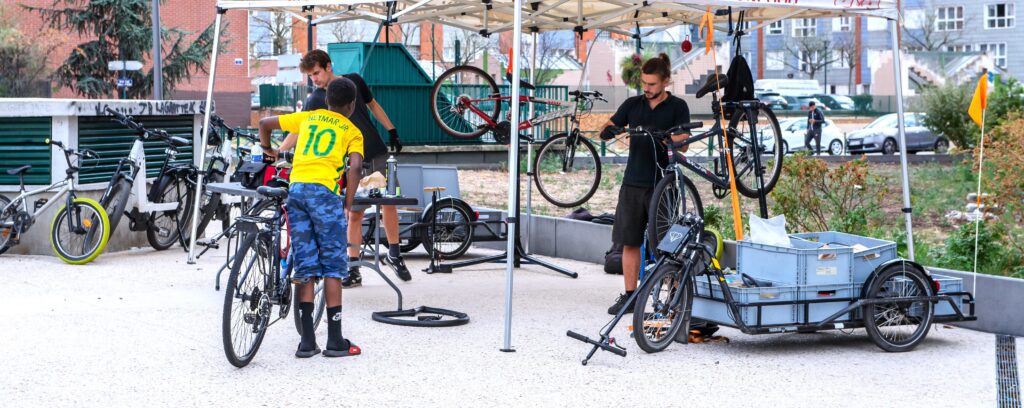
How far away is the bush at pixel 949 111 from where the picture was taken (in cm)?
3056

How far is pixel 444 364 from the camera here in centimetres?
751

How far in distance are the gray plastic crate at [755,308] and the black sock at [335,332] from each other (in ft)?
7.40

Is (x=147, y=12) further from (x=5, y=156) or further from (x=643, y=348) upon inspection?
(x=643, y=348)

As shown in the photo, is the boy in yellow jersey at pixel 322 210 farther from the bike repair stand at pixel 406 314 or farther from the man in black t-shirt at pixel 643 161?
the man in black t-shirt at pixel 643 161

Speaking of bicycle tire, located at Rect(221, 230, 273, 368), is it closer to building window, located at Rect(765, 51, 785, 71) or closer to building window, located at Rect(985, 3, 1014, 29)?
building window, located at Rect(985, 3, 1014, 29)

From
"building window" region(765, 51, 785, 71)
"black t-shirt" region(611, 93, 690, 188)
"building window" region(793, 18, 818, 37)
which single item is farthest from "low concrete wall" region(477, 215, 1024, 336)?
"building window" region(765, 51, 785, 71)

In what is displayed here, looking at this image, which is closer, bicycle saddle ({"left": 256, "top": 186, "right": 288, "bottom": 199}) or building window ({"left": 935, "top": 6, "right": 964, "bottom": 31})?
bicycle saddle ({"left": 256, "top": 186, "right": 288, "bottom": 199})

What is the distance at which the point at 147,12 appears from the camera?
149ft

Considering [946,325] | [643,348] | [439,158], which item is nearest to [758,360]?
[643,348]

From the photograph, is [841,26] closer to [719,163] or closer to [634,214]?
[719,163]

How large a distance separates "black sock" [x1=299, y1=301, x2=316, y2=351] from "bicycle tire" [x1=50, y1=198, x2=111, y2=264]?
16.4 feet

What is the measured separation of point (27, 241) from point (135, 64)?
67.5 feet

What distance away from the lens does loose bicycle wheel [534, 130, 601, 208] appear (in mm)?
13555

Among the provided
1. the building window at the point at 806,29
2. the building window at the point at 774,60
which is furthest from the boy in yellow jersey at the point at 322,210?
the building window at the point at 774,60
